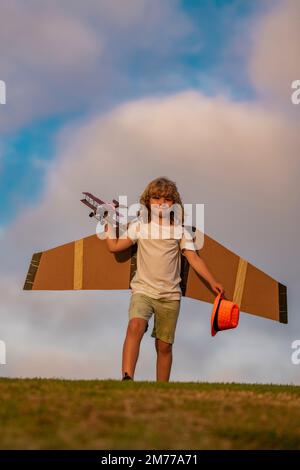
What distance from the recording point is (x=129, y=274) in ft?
28.2

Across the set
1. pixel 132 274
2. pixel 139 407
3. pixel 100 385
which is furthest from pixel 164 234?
pixel 139 407

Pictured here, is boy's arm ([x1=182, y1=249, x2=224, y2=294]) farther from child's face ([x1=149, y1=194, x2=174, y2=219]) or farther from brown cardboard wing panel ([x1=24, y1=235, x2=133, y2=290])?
brown cardboard wing panel ([x1=24, y1=235, x2=133, y2=290])

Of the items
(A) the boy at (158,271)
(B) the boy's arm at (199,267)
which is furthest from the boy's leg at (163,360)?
(B) the boy's arm at (199,267)

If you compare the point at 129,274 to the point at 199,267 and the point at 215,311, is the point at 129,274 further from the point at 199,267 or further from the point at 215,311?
the point at 215,311

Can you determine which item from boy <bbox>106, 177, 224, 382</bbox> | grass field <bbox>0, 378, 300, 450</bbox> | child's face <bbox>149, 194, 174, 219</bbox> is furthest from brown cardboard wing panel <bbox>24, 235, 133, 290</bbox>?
grass field <bbox>0, 378, 300, 450</bbox>

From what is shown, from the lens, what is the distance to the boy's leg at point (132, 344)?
700cm

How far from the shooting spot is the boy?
23.9 ft

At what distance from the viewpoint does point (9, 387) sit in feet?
17.6

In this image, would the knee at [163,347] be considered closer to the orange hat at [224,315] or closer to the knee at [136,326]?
the knee at [136,326]

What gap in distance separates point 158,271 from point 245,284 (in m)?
1.98

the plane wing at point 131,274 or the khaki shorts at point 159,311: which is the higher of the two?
the plane wing at point 131,274

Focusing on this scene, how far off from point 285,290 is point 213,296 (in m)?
1.13
